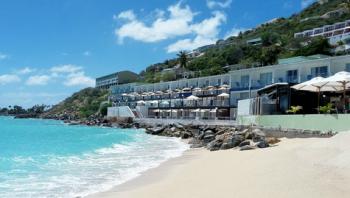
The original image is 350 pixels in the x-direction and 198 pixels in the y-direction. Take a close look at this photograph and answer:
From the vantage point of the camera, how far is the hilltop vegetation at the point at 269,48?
9369 cm

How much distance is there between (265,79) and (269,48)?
4893 centimetres

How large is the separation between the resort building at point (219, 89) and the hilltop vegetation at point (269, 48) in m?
18.2

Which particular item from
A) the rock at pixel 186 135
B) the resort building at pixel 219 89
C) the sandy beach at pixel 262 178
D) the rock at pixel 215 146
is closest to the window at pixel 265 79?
the resort building at pixel 219 89

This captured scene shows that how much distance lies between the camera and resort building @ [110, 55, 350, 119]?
46.8 meters

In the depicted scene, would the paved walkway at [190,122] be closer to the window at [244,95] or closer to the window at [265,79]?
the window at [244,95]

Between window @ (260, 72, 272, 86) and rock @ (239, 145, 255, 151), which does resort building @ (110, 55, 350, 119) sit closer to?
window @ (260, 72, 272, 86)

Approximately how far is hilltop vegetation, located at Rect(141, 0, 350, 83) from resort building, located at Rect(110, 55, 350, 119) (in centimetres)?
1816

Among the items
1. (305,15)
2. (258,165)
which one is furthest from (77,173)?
(305,15)

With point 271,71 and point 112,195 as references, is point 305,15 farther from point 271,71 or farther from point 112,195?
point 112,195

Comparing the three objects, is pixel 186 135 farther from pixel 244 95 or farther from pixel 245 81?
pixel 245 81

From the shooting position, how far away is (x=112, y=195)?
12.5m

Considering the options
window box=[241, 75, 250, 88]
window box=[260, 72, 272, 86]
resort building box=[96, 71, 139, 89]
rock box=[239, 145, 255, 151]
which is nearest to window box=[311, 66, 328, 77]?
window box=[260, 72, 272, 86]

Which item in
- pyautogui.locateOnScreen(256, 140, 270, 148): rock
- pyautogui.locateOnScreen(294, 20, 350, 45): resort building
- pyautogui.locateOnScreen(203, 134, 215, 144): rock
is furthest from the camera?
pyautogui.locateOnScreen(294, 20, 350, 45): resort building

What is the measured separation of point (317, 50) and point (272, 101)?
55.5 meters
